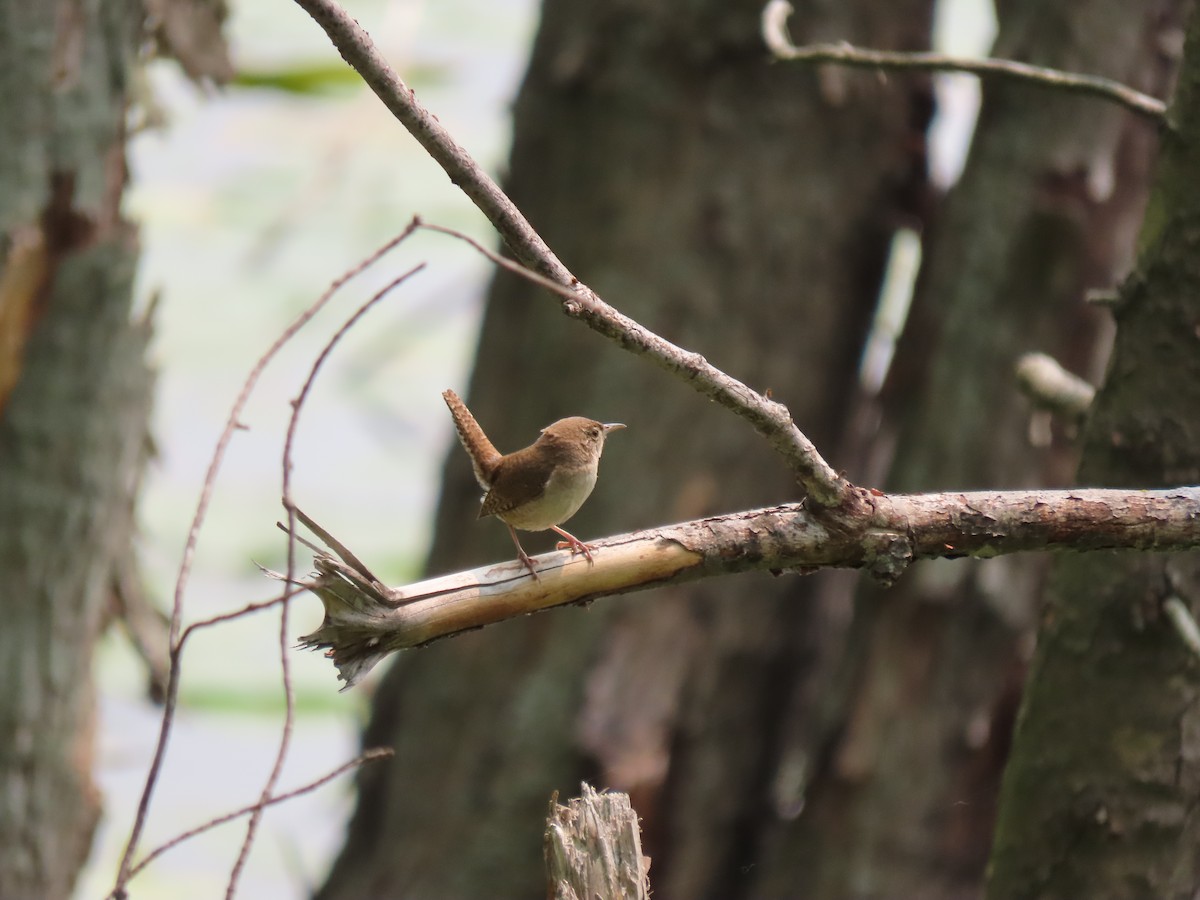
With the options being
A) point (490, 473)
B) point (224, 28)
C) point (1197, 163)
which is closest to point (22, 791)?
point (490, 473)

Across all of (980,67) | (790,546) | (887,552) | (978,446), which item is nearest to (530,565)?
(790,546)

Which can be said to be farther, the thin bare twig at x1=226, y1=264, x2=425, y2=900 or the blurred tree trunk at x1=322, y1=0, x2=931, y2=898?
the blurred tree trunk at x1=322, y1=0, x2=931, y2=898

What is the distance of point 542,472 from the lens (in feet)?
5.28

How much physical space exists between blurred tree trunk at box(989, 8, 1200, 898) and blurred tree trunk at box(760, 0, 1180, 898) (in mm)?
1210

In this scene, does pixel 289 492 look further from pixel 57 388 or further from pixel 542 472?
pixel 57 388

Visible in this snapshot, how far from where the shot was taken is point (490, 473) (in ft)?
5.57

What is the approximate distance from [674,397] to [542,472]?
1788mm

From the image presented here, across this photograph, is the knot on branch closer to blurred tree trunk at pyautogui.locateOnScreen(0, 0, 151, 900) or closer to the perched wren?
the perched wren

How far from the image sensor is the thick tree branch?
126cm

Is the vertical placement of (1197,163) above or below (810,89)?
below

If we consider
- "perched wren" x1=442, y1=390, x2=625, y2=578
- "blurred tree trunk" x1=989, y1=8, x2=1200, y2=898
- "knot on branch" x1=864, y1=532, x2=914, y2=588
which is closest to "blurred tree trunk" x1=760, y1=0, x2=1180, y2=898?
"blurred tree trunk" x1=989, y1=8, x2=1200, y2=898

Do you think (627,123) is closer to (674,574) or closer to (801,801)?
(801,801)

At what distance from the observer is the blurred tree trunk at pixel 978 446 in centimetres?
299

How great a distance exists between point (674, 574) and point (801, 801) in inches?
82.4
